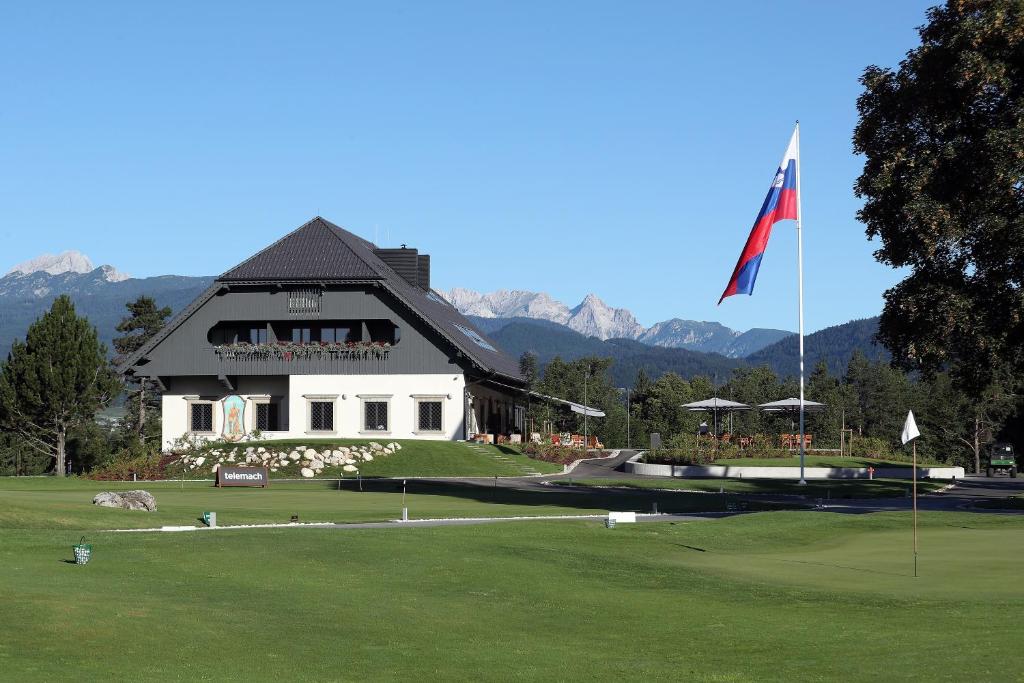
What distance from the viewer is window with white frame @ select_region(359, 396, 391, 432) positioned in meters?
66.3

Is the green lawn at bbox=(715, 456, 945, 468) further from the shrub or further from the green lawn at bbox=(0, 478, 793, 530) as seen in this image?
the green lawn at bbox=(0, 478, 793, 530)

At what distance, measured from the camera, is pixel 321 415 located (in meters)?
66.9

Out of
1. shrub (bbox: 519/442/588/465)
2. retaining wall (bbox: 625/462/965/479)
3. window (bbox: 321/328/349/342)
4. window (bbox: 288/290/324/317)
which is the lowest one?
retaining wall (bbox: 625/462/965/479)

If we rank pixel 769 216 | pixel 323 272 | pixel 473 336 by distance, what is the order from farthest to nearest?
pixel 473 336 < pixel 323 272 < pixel 769 216

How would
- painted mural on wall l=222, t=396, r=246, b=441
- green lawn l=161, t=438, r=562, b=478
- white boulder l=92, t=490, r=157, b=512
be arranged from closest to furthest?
white boulder l=92, t=490, r=157, b=512 < green lawn l=161, t=438, r=562, b=478 < painted mural on wall l=222, t=396, r=246, b=441

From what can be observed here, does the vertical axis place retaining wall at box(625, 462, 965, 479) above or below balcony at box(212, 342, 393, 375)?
below

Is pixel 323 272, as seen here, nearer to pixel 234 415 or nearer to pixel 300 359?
pixel 300 359

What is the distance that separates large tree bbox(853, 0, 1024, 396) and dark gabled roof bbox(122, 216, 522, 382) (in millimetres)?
31260

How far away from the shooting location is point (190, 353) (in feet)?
221

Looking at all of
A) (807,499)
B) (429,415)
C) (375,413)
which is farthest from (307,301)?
(807,499)

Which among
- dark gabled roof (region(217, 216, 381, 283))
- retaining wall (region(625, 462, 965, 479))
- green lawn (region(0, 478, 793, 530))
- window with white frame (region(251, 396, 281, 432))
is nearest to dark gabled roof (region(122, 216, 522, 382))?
dark gabled roof (region(217, 216, 381, 283))

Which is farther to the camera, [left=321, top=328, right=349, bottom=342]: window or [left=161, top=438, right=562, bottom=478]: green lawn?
[left=321, top=328, right=349, bottom=342]: window

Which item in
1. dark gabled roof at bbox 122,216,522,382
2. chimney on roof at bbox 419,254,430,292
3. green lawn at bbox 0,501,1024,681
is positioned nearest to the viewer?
green lawn at bbox 0,501,1024,681

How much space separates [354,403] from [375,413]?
1247 millimetres
